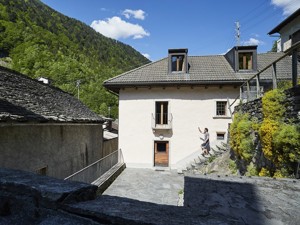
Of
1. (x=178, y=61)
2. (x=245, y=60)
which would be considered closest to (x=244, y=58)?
(x=245, y=60)

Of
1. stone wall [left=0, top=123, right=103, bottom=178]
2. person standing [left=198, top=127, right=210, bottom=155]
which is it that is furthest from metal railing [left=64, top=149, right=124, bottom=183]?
person standing [left=198, top=127, right=210, bottom=155]

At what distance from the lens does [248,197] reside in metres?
3.44

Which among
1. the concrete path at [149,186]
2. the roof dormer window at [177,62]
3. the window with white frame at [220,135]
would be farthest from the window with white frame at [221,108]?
the concrete path at [149,186]

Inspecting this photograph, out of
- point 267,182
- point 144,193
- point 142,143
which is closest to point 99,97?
point 142,143

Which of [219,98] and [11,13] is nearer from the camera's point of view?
[219,98]

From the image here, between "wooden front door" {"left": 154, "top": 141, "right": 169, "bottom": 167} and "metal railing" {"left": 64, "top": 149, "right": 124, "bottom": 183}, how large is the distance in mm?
2634

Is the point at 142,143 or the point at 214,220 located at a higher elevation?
the point at 214,220

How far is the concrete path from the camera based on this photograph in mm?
9789

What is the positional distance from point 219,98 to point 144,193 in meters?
8.53

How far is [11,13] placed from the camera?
61.0 m

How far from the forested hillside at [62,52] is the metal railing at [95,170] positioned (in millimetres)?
33679

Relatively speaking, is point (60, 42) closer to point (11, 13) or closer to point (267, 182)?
point (11, 13)

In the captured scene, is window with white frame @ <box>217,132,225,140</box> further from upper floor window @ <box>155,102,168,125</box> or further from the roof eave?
upper floor window @ <box>155,102,168,125</box>

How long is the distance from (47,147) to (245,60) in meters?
14.5
